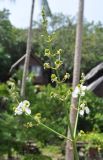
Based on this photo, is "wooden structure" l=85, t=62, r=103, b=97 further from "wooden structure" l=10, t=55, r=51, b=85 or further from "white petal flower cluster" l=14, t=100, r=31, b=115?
"white petal flower cluster" l=14, t=100, r=31, b=115

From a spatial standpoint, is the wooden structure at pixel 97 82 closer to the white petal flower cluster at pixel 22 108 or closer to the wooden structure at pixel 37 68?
the wooden structure at pixel 37 68

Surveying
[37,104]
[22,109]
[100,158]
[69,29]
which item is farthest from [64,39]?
[22,109]

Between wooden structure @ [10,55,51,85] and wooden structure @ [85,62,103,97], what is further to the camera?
wooden structure @ [10,55,51,85]

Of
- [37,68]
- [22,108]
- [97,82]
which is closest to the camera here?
[22,108]

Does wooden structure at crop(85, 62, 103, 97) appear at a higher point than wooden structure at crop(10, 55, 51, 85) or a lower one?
lower

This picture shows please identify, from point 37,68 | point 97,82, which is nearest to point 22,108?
point 97,82

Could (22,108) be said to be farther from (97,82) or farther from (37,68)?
(37,68)

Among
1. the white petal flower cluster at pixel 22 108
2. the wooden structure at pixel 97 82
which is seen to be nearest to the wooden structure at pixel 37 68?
the wooden structure at pixel 97 82

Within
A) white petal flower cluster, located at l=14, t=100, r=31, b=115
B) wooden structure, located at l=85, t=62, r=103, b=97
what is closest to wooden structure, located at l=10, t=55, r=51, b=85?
wooden structure, located at l=85, t=62, r=103, b=97

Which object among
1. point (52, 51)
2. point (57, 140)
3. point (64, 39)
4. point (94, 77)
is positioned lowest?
point (52, 51)

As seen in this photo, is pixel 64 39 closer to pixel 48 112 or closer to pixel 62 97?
pixel 48 112

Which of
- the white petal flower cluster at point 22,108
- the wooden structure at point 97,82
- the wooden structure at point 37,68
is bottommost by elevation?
the white petal flower cluster at point 22,108
